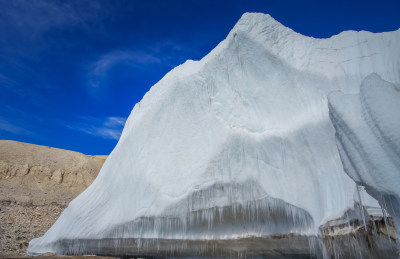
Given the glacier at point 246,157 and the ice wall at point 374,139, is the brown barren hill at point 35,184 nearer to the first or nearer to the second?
the glacier at point 246,157

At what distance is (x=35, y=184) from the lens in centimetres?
1409

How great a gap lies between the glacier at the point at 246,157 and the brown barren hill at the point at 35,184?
6910 mm

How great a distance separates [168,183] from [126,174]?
110 cm

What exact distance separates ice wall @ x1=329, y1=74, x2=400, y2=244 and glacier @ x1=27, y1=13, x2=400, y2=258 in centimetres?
54

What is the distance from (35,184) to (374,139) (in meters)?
15.2

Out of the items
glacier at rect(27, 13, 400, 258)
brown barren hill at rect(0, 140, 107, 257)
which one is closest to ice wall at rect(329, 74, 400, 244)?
glacier at rect(27, 13, 400, 258)

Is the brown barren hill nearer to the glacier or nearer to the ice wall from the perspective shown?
the glacier

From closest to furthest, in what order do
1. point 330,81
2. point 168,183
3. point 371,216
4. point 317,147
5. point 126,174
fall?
point 371,216
point 317,147
point 330,81
point 168,183
point 126,174

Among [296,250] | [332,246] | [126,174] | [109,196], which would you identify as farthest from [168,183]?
[332,246]

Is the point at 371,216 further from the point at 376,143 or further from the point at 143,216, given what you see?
the point at 143,216

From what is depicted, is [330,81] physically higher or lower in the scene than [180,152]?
higher

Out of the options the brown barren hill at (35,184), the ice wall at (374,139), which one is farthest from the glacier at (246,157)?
the brown barren hill at (35,184)

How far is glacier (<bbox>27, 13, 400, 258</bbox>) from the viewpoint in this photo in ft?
10.5

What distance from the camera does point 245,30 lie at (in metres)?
4.23
